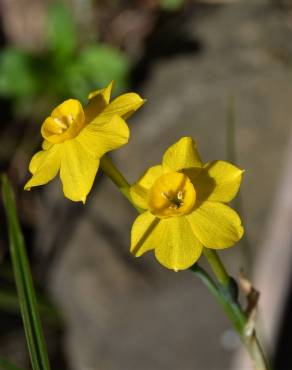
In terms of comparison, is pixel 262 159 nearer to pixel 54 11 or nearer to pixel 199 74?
pixel 199 74

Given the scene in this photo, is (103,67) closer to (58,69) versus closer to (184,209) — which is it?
(58,69)

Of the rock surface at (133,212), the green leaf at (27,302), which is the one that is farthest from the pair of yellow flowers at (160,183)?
the rock surface at (133,212)

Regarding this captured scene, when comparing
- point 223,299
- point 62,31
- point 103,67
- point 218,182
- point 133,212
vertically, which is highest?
point 218,182

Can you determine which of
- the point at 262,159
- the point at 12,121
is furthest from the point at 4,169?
the point at 262,159

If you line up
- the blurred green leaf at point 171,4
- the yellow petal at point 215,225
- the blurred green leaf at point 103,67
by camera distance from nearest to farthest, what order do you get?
the yellow petal at point 215,225 < the blurred green leaf at point 103,67 < the blurred green leaf at point 171,4

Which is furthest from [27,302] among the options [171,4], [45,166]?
[171,4]

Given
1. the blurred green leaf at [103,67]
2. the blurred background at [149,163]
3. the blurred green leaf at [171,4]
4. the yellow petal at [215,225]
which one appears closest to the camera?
the yellow petal at [215,225]

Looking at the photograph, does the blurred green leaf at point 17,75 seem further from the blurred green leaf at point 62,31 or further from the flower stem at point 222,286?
the flower stem at point 222,286
